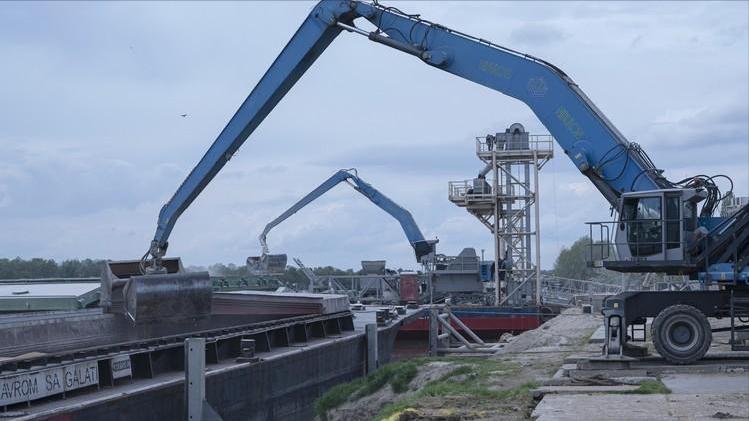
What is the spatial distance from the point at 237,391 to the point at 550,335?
445 inches

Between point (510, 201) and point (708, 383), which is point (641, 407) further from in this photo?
point (510, 201)

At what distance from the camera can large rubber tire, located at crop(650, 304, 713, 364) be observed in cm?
1748

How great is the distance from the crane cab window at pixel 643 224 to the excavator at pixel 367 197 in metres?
33.7

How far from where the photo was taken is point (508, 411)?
13.4 metres

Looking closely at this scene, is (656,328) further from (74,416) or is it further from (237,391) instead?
(74,416)

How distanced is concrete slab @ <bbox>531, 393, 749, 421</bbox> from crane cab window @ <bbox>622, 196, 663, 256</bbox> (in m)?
4.80

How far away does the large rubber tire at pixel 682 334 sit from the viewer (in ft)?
57.4

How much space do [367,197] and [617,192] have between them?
39.1 m

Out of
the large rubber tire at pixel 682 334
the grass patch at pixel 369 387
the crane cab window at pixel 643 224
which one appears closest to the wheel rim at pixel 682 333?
the large rubber tire at pixel 682 334

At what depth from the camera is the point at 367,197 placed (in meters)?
58.5

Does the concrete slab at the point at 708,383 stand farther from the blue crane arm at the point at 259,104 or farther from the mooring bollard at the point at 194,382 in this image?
the blue crane arm at the point at 259,104

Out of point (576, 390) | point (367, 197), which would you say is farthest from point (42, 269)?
point (576, 390)

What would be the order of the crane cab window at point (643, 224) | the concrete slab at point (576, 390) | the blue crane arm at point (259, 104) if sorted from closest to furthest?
the concrete slab at point (576, 390) → the crane cab window at point (643, 224) → the blue crane arm at point (259, 104)

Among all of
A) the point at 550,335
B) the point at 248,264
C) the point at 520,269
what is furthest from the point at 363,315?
the point at 248,264
